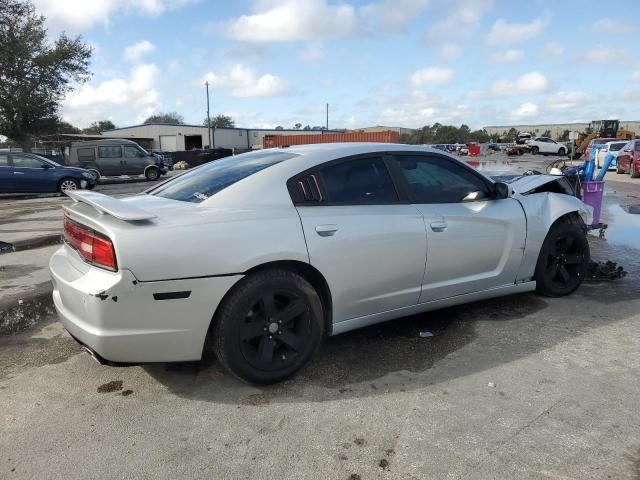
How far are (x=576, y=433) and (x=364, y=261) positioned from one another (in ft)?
4.98

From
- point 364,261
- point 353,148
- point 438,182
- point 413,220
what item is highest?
point 353,148

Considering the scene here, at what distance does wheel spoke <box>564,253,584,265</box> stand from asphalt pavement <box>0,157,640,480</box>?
0.64 metres

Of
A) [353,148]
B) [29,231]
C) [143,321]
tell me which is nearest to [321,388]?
[143,321]

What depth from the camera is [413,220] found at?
359 cm

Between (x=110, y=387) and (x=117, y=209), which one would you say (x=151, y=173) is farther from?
(x=117, y=209)

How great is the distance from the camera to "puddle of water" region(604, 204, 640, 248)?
751cm

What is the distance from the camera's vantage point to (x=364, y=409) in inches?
114

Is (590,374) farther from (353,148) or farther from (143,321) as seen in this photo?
(143,321)

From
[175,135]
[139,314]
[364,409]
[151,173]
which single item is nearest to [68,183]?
[151,173]

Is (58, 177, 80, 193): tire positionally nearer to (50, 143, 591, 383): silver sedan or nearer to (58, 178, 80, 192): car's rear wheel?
(58, 178, 80, 192): car's rear wheel

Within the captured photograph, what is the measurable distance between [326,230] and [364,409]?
109 centimetres

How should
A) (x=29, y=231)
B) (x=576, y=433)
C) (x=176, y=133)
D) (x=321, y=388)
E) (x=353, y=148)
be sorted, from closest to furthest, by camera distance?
(x=576, y=433) → (x=321, y=388) → (x=353, y=148) → (x=29, y=231) → (x=176, y=133)

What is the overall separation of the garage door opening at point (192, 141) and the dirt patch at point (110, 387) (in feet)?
196

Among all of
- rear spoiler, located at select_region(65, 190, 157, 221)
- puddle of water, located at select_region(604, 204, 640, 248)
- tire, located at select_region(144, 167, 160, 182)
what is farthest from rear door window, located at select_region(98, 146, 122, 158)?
rear spoiler, located at select_region(65, 190, 157, 221)
